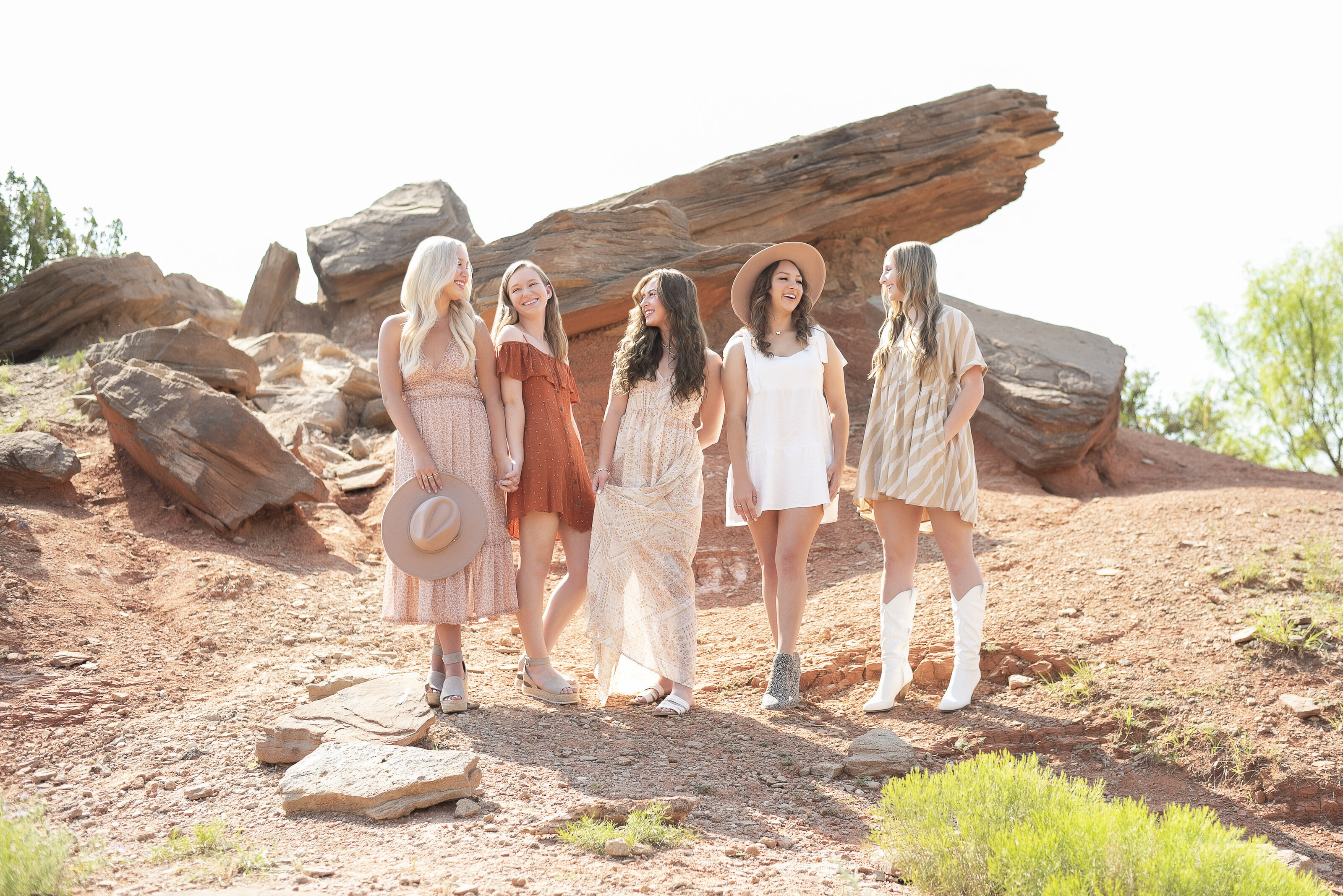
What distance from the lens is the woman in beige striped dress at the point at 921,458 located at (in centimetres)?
451

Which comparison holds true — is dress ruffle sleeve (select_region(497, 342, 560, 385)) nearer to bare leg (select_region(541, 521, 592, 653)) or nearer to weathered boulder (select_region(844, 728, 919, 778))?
bare leg (select_region(541, 521, 592, 653))

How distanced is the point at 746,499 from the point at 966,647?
1.29 meters

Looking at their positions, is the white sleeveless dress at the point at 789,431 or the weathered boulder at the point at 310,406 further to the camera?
the weathered boulder at the point at 310,406

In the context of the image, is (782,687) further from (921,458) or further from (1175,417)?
(1175,417)

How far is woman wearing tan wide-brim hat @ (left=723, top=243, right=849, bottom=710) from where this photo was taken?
4609mm

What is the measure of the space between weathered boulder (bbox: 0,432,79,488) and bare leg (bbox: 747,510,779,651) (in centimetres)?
522

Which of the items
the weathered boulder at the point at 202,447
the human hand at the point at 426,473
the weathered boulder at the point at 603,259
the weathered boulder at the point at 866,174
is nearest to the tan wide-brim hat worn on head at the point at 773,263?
the human hand at the point at 426,473

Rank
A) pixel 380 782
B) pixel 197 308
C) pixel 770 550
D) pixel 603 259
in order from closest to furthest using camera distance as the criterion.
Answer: pixel 380 782 → pixel 770 550 → pixel 603 259 → pixel 197 308

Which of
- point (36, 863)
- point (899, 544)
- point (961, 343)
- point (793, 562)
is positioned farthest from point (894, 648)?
point (36, 863)

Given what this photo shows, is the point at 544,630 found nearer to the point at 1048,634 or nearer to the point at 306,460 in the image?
the point at 1048,634

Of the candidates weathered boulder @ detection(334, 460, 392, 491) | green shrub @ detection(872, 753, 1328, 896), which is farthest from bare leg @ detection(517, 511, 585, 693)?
weathered boulder @ detection(334, 460, 392, 491)

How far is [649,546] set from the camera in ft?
15.1

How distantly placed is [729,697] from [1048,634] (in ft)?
5.78

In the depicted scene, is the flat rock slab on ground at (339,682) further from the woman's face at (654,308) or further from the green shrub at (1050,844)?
the green shrub at (1050,844)
